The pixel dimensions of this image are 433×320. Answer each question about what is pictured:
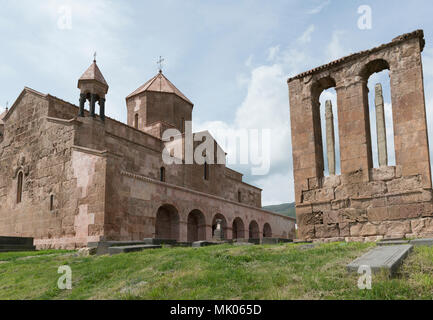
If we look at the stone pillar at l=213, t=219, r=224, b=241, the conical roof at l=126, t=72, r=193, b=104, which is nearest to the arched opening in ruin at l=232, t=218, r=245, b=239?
the stone pillar at l=213, t=219, r=224, b=241

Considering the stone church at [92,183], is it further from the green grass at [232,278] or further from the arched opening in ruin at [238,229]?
the green grass at [232,278]

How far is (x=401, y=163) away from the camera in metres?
8.74

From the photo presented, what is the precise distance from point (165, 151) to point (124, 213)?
9.55 metres

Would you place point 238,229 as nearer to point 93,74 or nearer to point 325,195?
point 93,74

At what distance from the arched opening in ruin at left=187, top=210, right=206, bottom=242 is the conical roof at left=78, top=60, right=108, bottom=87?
324 inches

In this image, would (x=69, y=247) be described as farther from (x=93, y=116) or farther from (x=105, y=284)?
(x=105, y=284)

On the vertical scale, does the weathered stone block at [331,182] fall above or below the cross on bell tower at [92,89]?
below

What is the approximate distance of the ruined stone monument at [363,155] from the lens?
8.55m

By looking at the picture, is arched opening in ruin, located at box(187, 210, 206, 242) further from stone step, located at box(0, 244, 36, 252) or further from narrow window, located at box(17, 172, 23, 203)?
narrow window, located at box(17, 172, 23, 203)

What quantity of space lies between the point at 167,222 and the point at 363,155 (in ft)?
36.4

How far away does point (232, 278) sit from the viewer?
5.00 m

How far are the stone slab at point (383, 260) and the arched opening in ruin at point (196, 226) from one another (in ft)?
48.3

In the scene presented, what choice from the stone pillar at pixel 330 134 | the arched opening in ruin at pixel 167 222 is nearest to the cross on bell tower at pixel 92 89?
→ the arched opening in ruin at pixel 167 222
